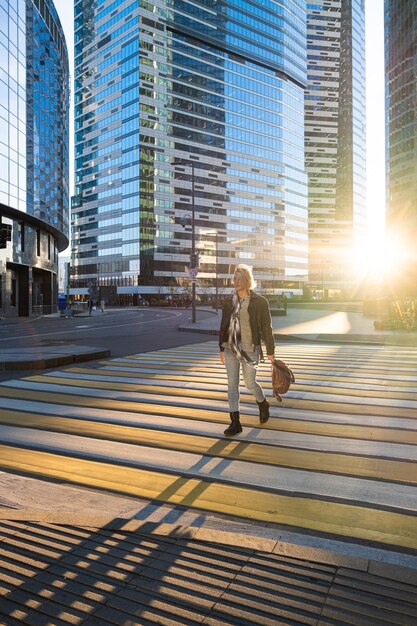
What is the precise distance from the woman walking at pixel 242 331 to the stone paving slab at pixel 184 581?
7.66ft

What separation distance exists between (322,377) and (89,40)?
458 feet

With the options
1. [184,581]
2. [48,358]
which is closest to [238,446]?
[184,581]

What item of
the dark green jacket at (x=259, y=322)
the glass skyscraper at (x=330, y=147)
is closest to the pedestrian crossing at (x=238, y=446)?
the dark green jacket at (x=259, y=322)

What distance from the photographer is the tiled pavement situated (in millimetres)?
2412

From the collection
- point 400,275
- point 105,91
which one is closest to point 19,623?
point 400,275

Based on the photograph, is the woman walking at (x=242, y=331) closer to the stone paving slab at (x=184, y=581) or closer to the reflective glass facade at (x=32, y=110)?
the stone paving slab at (x=184, y=581)

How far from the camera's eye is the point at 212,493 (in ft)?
12.6

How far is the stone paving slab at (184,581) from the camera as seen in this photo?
2.31 m

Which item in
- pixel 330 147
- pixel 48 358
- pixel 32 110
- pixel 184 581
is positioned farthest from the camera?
pixel 330 147

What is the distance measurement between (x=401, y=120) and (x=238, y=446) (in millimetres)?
99629

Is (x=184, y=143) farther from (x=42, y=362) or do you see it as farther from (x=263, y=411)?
(x=263, y=411)

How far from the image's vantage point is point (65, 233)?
56.2 metres

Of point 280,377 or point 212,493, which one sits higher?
point 280,377

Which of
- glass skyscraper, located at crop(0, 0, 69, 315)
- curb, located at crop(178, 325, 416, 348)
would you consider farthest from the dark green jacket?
glass skyscraper, located at crop(0, 0, 69, 315)
